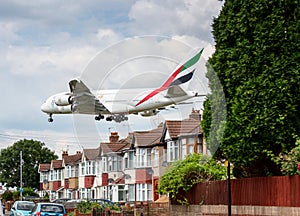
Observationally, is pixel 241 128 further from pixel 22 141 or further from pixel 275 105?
pixel 22 141

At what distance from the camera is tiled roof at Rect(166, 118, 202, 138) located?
181ft

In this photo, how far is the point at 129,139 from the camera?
73.2 m

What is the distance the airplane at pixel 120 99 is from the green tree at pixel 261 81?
44.3ft

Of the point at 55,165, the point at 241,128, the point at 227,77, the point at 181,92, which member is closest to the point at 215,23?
the point at 227,77

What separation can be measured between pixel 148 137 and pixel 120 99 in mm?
17621

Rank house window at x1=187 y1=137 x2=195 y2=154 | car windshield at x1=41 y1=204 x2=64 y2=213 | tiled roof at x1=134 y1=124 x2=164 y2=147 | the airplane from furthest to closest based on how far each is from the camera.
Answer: tiled roof at x1=134 y1=124 x2=164 y2=147 < house window at x1=187 y1=137 x2=195 y2=154 < the airplane < car windshield at x1=41 y1=204 x2=64 y2=213

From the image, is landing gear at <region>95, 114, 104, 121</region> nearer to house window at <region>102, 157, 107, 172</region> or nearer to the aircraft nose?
the aircraft nose

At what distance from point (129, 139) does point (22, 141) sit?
60.9m

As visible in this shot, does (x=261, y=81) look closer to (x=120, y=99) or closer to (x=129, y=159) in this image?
(x=120, y=99)

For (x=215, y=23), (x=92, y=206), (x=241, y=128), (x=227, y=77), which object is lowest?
(x=92, y=206)

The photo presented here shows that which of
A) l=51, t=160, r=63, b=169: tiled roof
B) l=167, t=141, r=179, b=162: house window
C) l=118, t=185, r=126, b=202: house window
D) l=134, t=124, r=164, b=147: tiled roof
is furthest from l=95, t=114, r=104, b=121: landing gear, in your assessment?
l=51, t=160, r=63, b=169: tiled roof

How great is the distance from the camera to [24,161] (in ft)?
423

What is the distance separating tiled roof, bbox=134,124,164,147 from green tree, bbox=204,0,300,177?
43316mm

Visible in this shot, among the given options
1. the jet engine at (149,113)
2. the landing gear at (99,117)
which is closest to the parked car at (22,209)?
the jet engine at (149,113)
